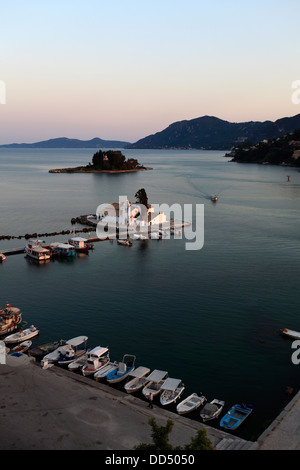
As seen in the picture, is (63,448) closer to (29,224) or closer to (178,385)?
(178,385)

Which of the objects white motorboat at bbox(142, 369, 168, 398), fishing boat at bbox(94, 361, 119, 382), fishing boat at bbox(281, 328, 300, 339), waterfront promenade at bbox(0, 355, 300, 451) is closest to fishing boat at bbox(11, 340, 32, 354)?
waterfront promenade at bbox(0, 355, 300, 451)

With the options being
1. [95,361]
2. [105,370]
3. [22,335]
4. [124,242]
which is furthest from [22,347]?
[124,242]

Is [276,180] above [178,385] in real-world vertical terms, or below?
above

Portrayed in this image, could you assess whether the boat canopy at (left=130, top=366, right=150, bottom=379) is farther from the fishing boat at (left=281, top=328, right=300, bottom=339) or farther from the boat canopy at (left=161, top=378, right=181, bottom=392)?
A: the fishing boat at (left=281, top=328, right=300, bottom=339)

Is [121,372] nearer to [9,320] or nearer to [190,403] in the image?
[190,403]

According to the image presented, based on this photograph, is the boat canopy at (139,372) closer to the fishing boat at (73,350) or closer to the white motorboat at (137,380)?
the white motorboat at (137,380)

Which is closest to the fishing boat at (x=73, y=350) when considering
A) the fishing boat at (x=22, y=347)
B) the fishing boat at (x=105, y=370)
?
the fishing boat at (x=105, y=370)
